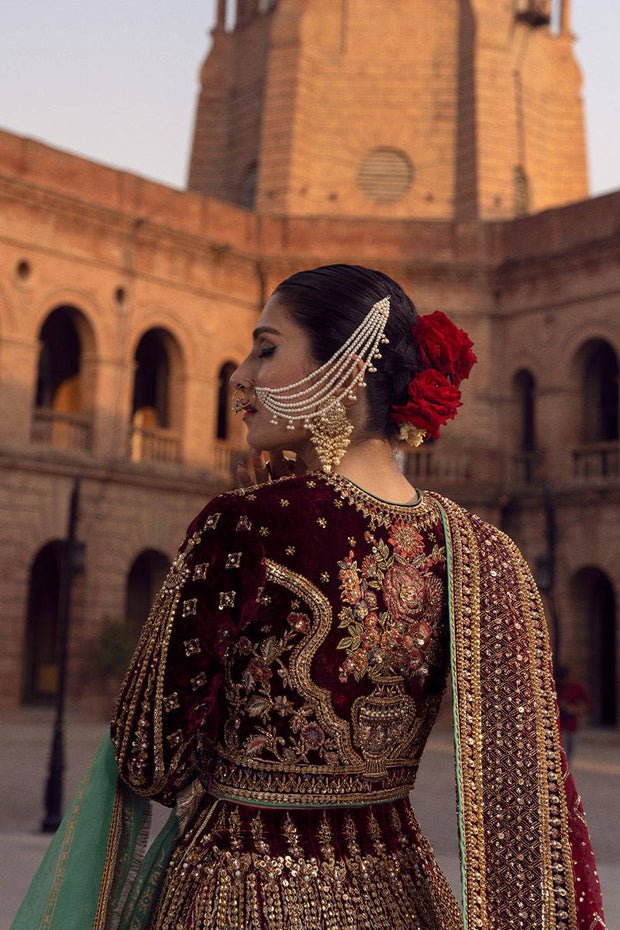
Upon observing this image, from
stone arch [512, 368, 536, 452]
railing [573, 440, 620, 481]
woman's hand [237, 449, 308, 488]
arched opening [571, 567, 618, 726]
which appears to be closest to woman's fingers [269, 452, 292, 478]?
woman's hand [237, 449, 308, 488]

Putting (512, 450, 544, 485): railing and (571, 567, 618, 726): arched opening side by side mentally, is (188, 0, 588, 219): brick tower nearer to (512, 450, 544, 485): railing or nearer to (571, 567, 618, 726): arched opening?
(512, 450, 544, 485): railing

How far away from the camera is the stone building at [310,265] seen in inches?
768

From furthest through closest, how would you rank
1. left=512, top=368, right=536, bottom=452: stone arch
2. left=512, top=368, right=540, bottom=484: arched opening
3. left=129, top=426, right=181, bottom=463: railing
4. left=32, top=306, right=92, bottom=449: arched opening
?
1. left=32, top=306, right=92, bottom=449: arched opening
2. left=512, top=368, right=536, bottom=452: stone arch
3. left=512, top=368, right=540, bottom=484: arched opening
4. left=129, top=426, right=181, bottom=463: railing

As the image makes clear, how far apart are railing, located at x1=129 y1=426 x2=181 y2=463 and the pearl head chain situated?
1881 centimetres

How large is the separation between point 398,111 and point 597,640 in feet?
41.8

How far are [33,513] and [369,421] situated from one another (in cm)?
1734

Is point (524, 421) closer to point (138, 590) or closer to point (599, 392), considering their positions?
point (599, 392)

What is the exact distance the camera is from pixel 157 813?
1091cm

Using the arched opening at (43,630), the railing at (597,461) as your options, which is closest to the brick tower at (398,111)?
the railing at (597,461)

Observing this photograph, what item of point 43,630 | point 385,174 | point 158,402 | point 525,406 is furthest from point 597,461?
point 43,630

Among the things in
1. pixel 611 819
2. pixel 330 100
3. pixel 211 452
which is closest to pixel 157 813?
pixel 611 819

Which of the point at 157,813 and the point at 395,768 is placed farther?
the point at 157,813

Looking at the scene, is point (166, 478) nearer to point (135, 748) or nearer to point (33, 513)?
point (33, 513)

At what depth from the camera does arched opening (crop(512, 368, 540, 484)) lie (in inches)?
866
